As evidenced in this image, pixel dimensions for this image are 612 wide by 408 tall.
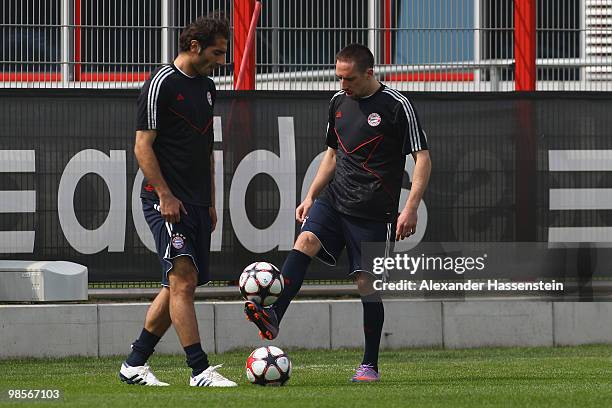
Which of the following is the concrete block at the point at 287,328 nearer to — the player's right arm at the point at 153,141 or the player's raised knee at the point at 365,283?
the player's raised knee at the point at 365,283

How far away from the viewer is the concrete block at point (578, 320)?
11.9m

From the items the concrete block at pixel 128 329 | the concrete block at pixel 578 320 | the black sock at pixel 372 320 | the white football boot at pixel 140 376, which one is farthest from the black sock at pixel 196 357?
the concrete block at pixel 578 320

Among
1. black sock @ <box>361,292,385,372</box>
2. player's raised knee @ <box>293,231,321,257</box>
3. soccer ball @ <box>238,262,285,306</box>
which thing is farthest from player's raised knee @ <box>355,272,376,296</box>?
soccer ball @ <box>238,262,285,306</box>

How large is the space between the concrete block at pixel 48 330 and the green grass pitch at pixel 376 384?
0.11 meters

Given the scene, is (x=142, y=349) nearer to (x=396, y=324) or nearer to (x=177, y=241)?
(x=177, y=241)

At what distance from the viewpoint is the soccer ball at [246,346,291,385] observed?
793 centimetres

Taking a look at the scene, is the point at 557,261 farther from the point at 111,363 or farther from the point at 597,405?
the point at 597,405

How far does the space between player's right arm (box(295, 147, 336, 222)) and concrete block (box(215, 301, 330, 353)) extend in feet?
9.12

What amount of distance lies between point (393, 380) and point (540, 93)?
446 cm

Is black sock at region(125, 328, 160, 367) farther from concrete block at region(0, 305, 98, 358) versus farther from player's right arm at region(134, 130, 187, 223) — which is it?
concrete block at region(0, 305, 98, 358)

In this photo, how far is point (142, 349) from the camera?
800 cm

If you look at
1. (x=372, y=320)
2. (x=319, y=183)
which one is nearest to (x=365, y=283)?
(x=372, y=320)

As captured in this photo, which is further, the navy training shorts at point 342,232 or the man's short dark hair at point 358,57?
the navy training shorts at point 342,232

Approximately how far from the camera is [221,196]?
11852 millimetres
